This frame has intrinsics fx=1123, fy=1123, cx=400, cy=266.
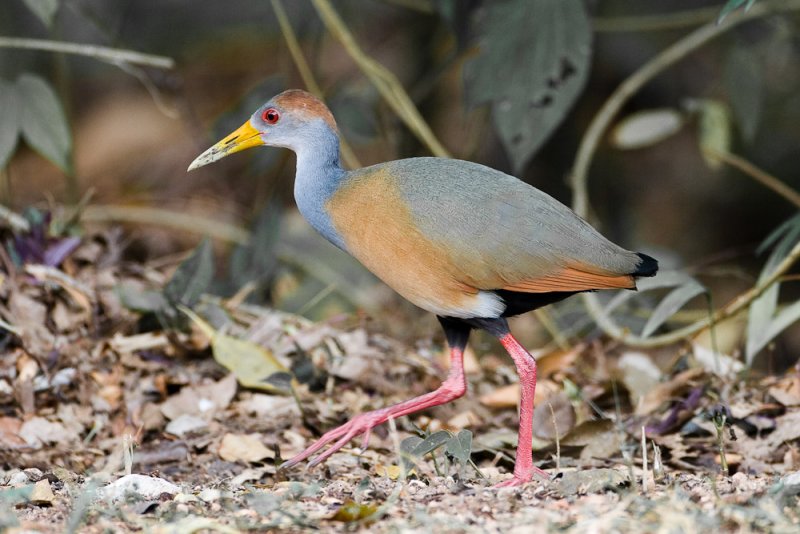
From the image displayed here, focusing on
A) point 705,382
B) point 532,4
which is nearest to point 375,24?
point 532,4

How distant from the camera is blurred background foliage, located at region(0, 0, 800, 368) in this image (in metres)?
5.03

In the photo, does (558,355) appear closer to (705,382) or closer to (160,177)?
(705,382)

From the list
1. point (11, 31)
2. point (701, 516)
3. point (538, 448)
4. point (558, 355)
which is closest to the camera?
point (701, 516)

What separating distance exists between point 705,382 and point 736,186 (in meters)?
3.66

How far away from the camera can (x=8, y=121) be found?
480 cm

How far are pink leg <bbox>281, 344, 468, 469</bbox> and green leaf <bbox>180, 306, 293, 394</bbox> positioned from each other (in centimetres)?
60

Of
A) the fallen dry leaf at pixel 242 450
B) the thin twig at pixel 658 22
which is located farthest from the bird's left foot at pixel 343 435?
the thin twig at pixel 658 22

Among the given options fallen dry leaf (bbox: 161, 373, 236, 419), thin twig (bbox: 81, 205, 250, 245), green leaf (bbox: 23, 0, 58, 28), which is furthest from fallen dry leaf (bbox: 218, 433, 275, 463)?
thin twig (bbox: 81, 205, 250, 245)

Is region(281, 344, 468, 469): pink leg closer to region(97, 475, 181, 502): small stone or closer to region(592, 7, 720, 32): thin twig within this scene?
region(97, 475, 181, 502): small stone

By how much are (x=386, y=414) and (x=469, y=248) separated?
2.11ft

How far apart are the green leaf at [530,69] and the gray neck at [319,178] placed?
1.13 m

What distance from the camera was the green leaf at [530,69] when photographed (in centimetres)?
498

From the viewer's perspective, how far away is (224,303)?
5.14 meters

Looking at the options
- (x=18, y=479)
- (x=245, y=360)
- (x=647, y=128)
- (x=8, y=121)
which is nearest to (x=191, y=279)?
(x=245, y=360)
